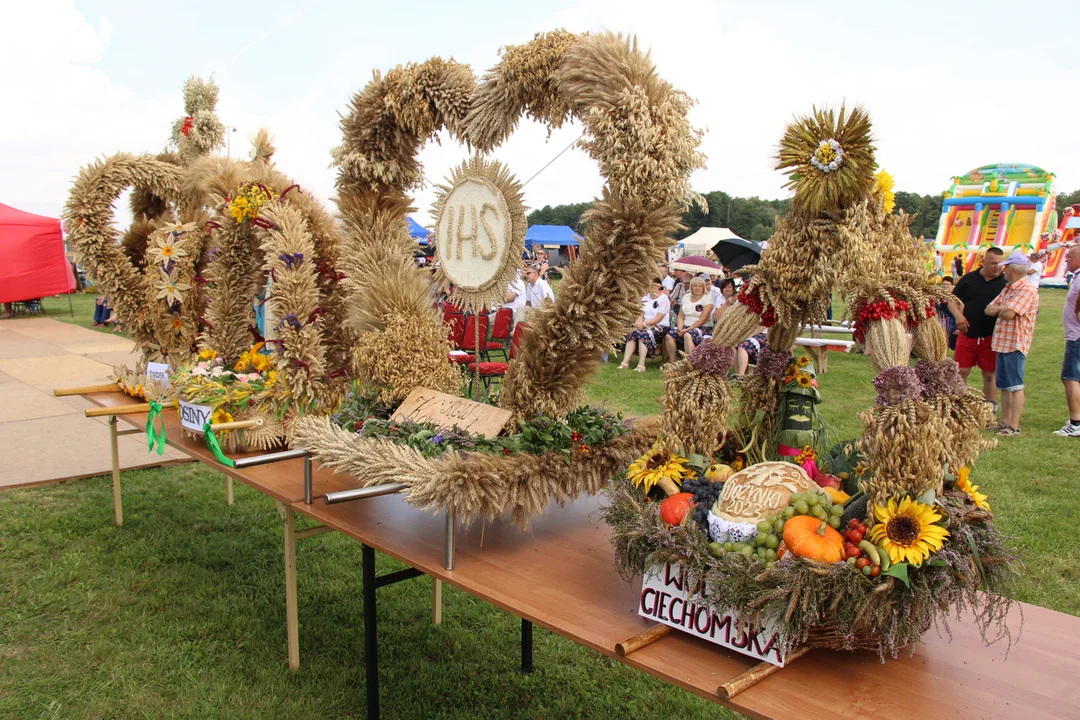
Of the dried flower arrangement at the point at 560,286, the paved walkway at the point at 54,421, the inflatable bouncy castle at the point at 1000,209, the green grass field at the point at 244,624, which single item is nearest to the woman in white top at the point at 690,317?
the green grass field at the point at 244,624

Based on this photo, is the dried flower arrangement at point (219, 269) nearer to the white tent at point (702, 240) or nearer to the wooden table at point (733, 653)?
the wooden table at point (733, 653)

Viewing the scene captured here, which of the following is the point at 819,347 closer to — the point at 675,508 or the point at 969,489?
the point at 969,489

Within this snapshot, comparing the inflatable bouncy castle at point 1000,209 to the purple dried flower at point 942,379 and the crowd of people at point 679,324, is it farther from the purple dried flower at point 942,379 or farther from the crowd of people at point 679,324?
the purple dried flower at point 942,379

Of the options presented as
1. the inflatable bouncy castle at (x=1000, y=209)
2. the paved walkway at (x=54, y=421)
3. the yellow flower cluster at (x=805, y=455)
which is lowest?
the paved walkway at (x=54, y=421)

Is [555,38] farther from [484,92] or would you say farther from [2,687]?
[2,687]

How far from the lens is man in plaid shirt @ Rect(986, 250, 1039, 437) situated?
605 centimetres

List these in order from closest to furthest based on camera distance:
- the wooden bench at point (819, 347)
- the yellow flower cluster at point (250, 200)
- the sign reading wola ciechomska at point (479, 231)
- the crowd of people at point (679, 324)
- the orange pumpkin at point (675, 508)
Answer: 1. the orange pumpkin at point (675, 508)
2. the sign reading wola ciechomska at point (479, 231)
3. the yellow flower cluster at point (250, 200)
4. the wooden bench at point (819, 347)
5. the crowd of people at point (679, 324)

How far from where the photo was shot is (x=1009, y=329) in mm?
6121

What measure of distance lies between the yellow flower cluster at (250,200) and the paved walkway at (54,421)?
4.04 ft

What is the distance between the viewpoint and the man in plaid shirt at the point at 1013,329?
19.9 ft

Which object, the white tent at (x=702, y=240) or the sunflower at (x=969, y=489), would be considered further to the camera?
the white tent at (x=702, y=240)

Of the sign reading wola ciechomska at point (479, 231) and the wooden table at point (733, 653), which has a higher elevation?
the sign reading wola ciechomska at point (479, 231)

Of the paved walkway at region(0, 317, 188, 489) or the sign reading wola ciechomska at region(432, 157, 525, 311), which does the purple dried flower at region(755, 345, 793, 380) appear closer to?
the sign reading wola ciechomska at region(432, 157, 525, 311)

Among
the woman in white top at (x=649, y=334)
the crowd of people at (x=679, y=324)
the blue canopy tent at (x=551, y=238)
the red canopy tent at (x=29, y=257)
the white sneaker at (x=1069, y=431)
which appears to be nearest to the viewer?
the white sneaker at (x=1069, y=431)
